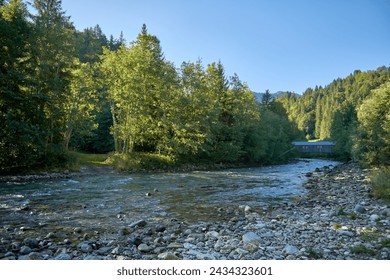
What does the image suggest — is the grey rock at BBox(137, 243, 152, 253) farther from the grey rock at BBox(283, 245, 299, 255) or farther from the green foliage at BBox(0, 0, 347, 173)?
the green foliage at BBox(0, 0, 347, 173)

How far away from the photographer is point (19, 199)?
11.4 m

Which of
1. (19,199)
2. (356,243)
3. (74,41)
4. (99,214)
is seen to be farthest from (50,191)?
(74,41)

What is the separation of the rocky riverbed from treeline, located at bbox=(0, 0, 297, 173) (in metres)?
13.7

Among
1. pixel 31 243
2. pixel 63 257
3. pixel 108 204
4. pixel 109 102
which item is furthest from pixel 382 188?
pixel 109 102

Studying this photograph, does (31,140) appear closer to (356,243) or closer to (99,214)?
(99,214)

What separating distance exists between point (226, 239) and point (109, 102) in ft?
97.3

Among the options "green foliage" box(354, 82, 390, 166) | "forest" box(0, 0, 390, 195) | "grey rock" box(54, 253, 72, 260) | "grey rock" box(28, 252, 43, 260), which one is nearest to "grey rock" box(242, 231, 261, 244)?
"grey rock" box(54, 253, 72, 260)

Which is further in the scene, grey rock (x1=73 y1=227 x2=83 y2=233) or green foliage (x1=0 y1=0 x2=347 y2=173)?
green foliage (x1=0 y1=0 x2=347 y2=173)

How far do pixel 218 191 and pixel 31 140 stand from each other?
12740 mm

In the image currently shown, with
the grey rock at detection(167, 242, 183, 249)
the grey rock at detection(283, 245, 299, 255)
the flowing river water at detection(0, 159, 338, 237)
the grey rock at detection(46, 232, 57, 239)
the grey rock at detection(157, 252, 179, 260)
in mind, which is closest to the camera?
the grey rock at detection(157, 252, 179, 260)

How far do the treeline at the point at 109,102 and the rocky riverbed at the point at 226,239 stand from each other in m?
13.7

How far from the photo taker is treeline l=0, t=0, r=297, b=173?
17953 millimetres

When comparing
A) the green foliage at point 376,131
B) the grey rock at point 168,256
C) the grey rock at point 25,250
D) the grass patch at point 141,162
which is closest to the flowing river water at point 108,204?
the grey rock at point 25,250

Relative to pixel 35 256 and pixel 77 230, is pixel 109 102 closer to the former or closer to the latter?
pixel 77 230
